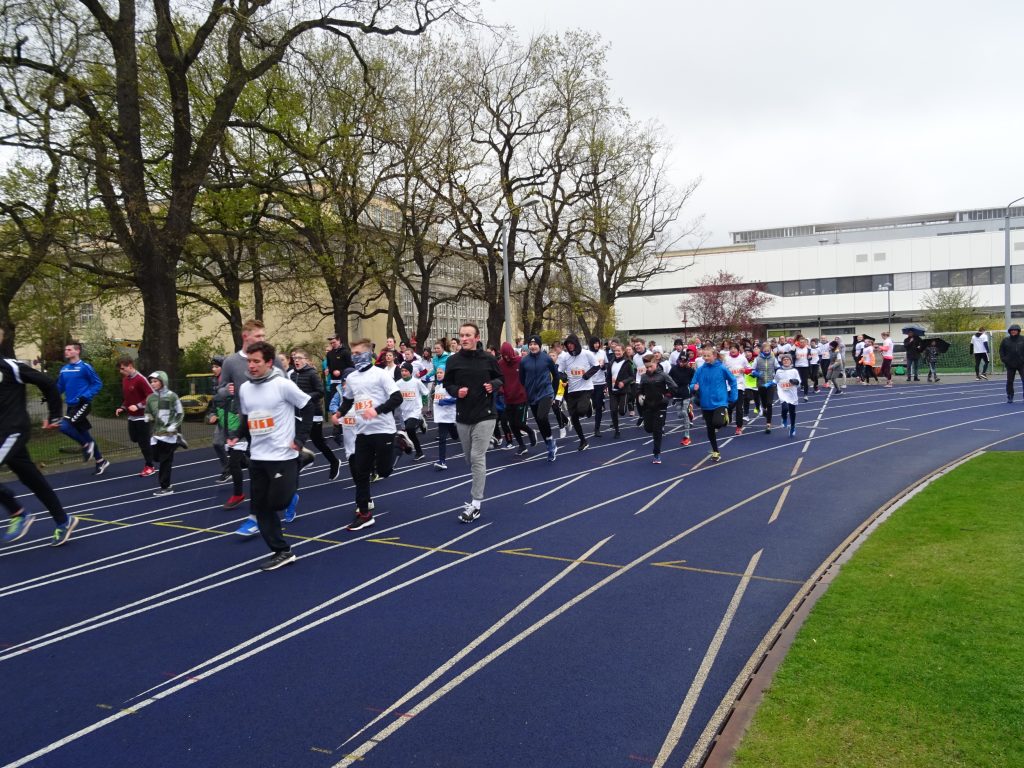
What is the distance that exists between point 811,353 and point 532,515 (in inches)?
779

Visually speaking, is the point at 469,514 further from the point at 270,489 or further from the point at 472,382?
the point at 270,489

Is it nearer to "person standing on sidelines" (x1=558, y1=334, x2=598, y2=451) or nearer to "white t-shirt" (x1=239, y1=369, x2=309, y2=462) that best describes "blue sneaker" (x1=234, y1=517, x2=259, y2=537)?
"white t-shirt" (x1=239, y1=369, x2=309, y2=462)

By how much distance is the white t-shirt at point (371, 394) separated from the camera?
841 cm

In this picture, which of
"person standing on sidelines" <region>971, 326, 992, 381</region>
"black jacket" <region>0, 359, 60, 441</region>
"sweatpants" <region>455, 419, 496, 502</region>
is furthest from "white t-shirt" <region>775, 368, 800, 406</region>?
"person standing on sidelines" <region>971, 326, 992, 381</region>

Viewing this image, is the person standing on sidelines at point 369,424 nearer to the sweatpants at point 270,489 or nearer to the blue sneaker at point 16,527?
the sweatpants at point 270,489

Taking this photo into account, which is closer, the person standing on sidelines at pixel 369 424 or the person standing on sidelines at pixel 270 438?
the person standing on sidelines at pixel 270 438

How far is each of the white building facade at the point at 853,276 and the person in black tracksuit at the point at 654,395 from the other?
49187 mm

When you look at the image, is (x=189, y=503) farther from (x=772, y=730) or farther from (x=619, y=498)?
(x=772, y=730)

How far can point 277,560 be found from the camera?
708cm

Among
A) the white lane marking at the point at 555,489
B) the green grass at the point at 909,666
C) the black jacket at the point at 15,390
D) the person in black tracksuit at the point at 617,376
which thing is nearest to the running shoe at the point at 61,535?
the black jacket at the point at 15,390

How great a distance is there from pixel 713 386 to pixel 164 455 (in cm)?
866

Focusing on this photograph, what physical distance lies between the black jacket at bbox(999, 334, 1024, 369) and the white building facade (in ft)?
137

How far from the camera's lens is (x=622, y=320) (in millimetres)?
75625

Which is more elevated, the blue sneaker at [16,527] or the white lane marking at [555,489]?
the blue sneaker at [16,527]
